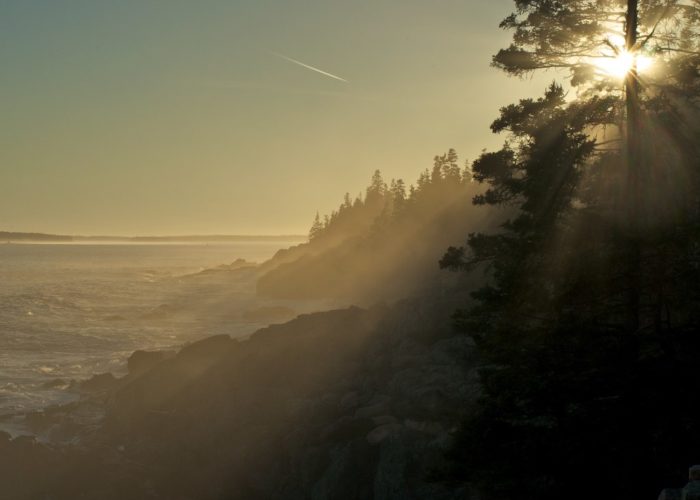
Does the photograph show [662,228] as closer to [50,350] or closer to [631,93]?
[631,93]

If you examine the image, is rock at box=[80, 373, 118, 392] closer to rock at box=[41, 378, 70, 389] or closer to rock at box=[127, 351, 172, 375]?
rock at box=[127, 351, 172, 375]

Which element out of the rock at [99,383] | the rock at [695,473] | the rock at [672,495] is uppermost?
the rock at [695,473]

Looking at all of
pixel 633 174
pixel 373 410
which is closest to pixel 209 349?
pixel 373 410

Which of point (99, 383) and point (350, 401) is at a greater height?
point (350, 401)

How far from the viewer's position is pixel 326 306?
72.9 meters

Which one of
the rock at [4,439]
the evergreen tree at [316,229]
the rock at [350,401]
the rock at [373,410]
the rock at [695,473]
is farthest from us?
the evergreen tree at [316,229]

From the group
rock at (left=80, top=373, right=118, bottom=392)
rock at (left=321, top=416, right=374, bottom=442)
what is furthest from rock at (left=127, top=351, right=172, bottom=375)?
rock at (left=321, top=416, right=374, bottom=442)

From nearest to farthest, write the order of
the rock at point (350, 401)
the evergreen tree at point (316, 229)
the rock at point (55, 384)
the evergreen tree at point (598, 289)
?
the evergreen tree at point (598, 289) → the rock at point (350, 401) → the rock at point (55, 384) → the evergreen tree at point (316, 229)

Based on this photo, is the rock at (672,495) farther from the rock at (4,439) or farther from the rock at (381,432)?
the rock at (4,439)

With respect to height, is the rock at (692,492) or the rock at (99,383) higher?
the rock at (692,492)

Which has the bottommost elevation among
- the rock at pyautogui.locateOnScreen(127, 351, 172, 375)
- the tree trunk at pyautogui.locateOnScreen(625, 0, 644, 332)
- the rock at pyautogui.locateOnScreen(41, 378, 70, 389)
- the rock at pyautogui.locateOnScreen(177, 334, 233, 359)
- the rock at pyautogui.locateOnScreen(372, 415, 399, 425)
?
the rock at pyautogui.locateOnScreen(41, 378, 70, 389)

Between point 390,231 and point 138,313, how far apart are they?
35374mm

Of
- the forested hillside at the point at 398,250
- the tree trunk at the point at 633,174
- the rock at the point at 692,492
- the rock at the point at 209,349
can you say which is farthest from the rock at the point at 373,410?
the forested hillside at the point at 398,250

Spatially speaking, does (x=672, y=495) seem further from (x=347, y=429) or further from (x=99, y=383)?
(x=99, y=383)
